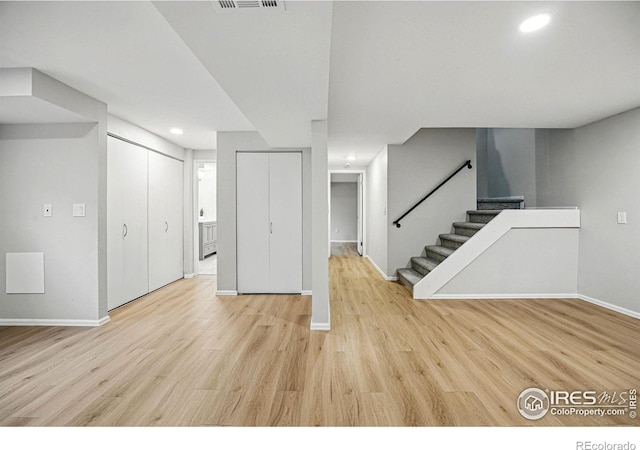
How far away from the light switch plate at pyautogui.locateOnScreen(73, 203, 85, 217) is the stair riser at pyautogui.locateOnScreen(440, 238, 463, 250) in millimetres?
4708

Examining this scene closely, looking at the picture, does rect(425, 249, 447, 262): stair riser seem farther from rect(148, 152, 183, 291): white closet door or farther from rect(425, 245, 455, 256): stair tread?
rect(148, 152, 183, 291): white closet door

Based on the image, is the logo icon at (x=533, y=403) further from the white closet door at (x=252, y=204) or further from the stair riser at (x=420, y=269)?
the white closet door at (x=252, y=204)

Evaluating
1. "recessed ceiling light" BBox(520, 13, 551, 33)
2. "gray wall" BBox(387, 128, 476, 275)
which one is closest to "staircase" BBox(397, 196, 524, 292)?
"gray wall" BBox(387, 128, 476, 275)

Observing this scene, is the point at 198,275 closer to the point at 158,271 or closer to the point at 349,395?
the point at 158,271

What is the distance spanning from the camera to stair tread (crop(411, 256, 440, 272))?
15.0 feet

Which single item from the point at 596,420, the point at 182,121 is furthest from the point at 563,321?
the point at 182,121

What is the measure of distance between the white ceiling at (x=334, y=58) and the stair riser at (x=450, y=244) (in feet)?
6.01

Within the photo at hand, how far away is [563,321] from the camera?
11.1 ft

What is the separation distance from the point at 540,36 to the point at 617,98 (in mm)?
1908

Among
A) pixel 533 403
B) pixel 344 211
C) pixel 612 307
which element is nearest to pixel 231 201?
pixel 533 403

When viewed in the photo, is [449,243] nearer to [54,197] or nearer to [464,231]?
[464,231]

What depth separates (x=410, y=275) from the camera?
15.9ft

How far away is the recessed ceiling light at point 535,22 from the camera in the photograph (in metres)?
1.91

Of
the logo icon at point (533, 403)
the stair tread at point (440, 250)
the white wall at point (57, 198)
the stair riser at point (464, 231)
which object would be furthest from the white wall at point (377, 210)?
the white wall at point (57, 198)
